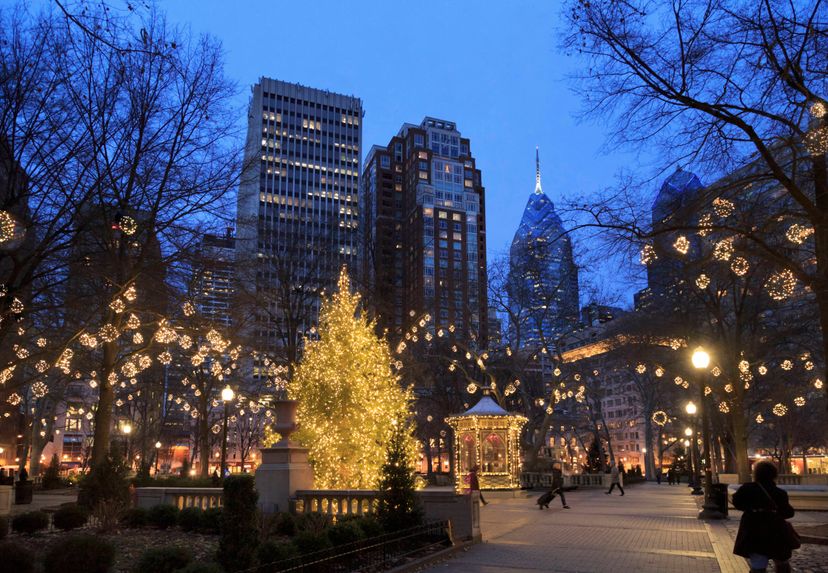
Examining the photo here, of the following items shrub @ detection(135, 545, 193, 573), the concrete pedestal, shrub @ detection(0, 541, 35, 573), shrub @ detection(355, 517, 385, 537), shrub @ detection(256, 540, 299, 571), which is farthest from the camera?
the concrete pedestal

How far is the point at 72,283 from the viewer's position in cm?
→ 2169

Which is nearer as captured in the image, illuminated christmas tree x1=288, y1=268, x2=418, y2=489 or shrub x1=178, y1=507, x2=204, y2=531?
shrub x1=178, y1=507, x2=204, y2=531

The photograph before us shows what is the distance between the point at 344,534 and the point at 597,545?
244 inches

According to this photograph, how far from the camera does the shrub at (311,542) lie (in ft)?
33.9

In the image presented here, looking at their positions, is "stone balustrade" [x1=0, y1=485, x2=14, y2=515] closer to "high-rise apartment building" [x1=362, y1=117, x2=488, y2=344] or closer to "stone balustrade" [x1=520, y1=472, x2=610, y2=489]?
"stone balustrade" [x1=520, y1=472, x2=610, y2=489]

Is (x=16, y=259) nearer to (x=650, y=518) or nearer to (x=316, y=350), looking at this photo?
(x=316, y=350)

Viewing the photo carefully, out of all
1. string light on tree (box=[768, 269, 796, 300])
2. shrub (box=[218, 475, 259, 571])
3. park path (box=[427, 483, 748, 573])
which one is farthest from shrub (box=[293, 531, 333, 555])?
string light on tree (box=[768, 269, 796, 300])

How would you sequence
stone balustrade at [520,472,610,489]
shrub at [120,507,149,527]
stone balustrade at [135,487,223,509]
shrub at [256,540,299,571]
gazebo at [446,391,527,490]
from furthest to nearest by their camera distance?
stone balustrade at [520,472,610,489] < gazebo at [446,391,527,490] < stone balustrade at [135,487,223,509] < shrub at [120,507,149,527] < shrub at [256,540,299,571]

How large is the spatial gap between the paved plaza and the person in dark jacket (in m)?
3.84

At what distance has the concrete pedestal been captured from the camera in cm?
1672

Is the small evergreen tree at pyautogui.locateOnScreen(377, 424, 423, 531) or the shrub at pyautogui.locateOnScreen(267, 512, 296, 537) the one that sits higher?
the small evergreen tree at pyautogui.locateOnScreen(377, 424, 423, 531)

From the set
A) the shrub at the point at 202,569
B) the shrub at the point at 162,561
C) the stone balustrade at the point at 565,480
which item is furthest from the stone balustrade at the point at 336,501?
the stone balustrade at the point at 565,480

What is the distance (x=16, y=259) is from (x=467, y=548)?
12354 millimetres

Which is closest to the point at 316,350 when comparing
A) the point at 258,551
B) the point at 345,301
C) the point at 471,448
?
the point at 345,301
